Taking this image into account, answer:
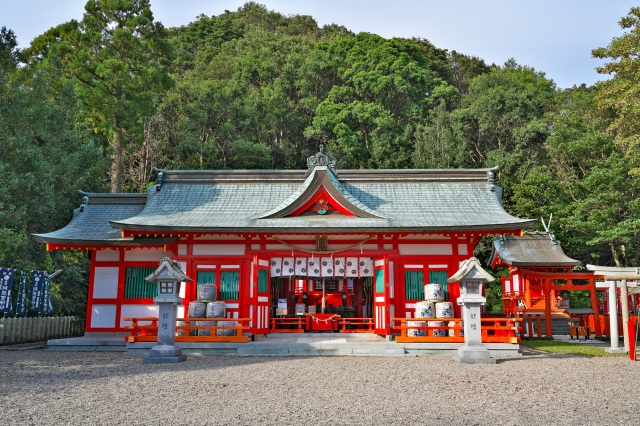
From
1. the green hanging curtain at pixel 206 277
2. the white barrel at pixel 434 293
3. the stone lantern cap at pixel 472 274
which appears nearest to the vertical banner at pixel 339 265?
the white barrel at pixel 434 293

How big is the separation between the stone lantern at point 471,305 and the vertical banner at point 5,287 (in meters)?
13.1

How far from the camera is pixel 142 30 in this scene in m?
33.4

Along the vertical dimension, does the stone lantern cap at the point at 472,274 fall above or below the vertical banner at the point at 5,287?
above

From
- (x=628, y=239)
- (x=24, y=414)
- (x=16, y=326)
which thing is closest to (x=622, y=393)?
(x=24, y=414)

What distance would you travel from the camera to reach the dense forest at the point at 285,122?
2055cm

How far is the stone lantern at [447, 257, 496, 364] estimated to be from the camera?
500 inches

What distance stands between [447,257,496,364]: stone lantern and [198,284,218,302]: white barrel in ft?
24.2

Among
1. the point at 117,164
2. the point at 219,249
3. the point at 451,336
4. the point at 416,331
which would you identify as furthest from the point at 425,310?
the point at 117,164

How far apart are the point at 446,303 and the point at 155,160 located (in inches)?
1032

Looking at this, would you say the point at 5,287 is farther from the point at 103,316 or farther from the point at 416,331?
the point at 416,331

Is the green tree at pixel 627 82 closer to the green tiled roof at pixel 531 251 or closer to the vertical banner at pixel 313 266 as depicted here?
the green tiled roof at pixel 531 251

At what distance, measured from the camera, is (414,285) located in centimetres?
1636

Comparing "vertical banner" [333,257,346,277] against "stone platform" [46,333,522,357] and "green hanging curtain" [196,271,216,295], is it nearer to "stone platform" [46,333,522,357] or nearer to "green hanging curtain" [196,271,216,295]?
"stone platform" [46,333,522,357]

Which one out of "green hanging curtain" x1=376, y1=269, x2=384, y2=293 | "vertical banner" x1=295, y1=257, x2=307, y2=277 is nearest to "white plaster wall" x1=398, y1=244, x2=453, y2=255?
"green hanging curtain" x1=376, y1=269, x2=384, y2=293
